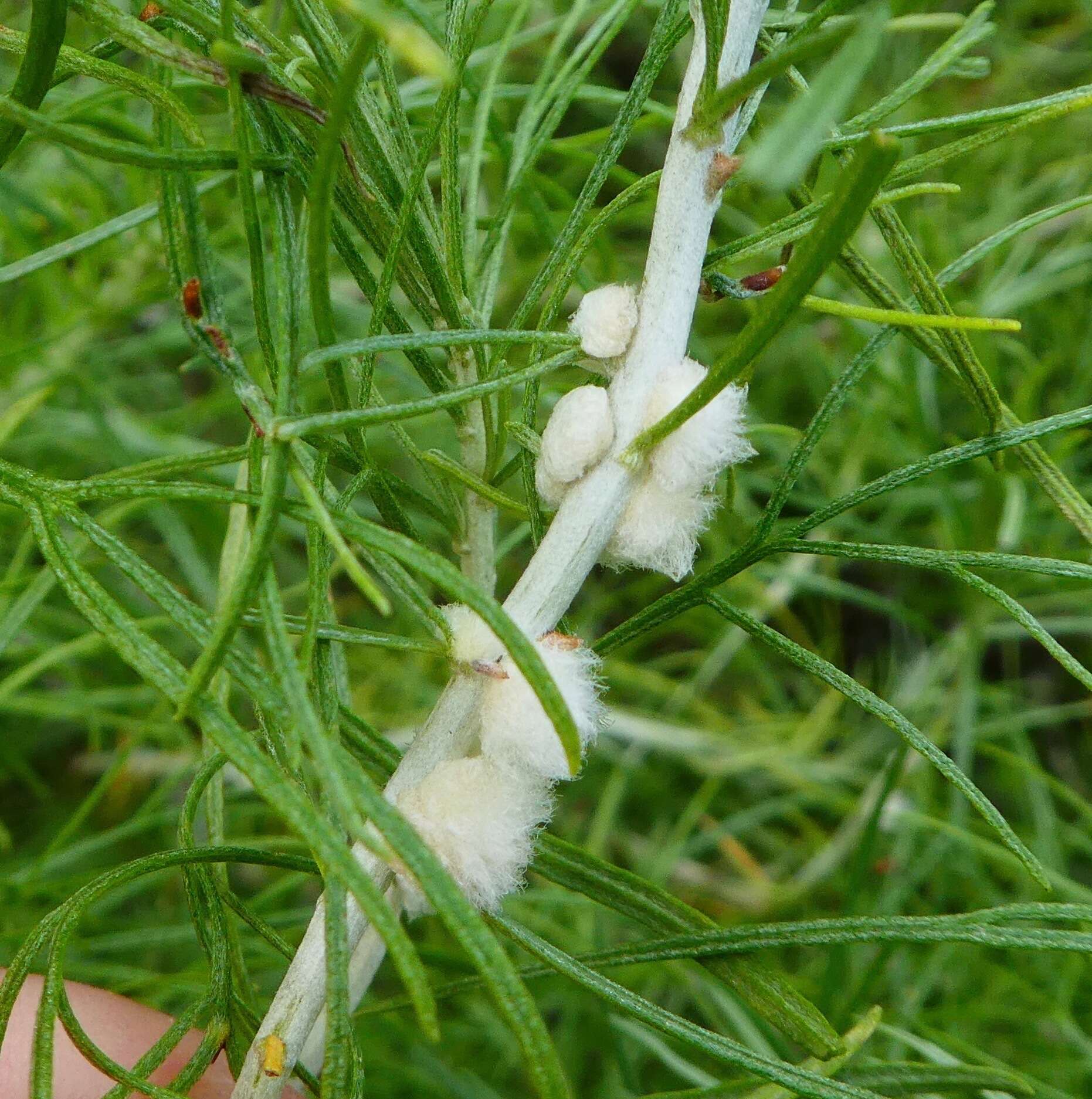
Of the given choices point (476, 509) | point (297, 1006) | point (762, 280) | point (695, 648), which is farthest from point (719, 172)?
point (695, 648)

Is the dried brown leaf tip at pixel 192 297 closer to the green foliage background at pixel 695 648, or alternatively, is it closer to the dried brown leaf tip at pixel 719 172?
→ the dried brown leaf tip at pixel 719 172

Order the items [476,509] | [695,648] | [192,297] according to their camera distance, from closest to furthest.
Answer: [192,297] → [476,509] → [695,648]

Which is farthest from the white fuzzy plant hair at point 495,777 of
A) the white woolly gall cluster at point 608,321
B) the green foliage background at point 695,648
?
the green foliage background at point 695,648

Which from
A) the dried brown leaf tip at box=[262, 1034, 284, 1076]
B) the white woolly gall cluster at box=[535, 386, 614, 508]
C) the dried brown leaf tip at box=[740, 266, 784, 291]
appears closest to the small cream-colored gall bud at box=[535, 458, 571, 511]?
the white woolly gall cluster at box=[535, 386, 614, 508]

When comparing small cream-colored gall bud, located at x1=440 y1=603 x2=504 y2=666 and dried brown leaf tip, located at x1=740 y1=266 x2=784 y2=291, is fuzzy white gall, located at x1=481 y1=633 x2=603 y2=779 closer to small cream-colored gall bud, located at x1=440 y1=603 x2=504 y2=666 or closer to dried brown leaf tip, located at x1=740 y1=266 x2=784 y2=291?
small cream-colored gall bud, located at x1=440 y1=603 x2=504 y2=666

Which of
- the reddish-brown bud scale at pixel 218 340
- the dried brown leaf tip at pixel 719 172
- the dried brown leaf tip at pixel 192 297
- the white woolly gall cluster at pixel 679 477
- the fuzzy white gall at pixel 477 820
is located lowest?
the fuzzy white gall at pixel 477 820

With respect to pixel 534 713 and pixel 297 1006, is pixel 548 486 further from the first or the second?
pixel 297 1006

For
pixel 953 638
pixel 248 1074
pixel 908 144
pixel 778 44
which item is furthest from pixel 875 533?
pixel 248 1074
